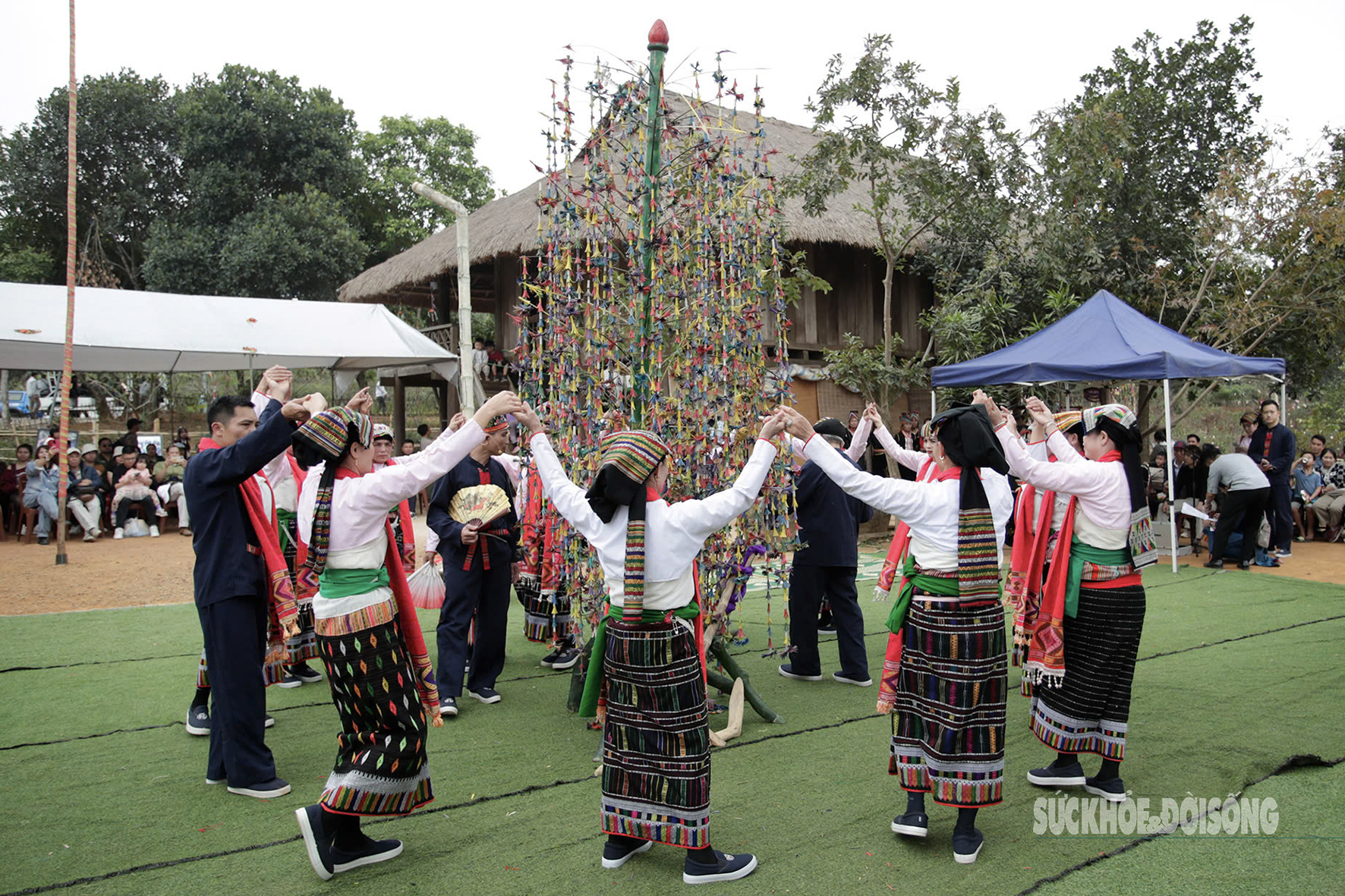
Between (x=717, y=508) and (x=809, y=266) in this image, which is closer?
(x=717, y=508)

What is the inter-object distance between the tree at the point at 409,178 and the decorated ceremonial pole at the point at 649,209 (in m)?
21.2

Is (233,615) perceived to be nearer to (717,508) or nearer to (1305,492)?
(717,508)

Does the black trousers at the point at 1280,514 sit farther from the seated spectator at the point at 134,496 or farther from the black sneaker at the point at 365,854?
the seated spectator at the point at 134,496

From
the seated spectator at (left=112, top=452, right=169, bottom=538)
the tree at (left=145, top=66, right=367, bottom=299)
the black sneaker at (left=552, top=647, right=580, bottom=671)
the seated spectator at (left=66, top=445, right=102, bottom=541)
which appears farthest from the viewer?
the tree at (left=145, top=66, right=367, bottom=299)

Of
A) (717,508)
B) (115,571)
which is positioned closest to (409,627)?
(717,508)

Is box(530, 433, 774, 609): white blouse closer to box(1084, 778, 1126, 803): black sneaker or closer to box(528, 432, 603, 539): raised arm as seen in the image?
box(528, 432, 603, 539): raised arm

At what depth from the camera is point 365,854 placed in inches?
135

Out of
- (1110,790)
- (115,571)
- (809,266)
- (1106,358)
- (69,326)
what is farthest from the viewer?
(809,266)

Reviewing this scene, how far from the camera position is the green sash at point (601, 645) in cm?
332

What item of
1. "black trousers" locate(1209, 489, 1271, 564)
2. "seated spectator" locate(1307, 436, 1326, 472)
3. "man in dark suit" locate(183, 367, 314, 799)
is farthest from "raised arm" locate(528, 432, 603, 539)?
"seated spectator" locate(1307, 436, 1326, 472)

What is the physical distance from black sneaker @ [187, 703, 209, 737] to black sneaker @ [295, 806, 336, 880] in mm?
1922

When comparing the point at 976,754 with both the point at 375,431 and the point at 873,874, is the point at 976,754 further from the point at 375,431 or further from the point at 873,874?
the point at 375,431

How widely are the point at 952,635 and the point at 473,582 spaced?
2938 millimetres

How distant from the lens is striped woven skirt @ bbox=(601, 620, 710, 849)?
3.27 m
